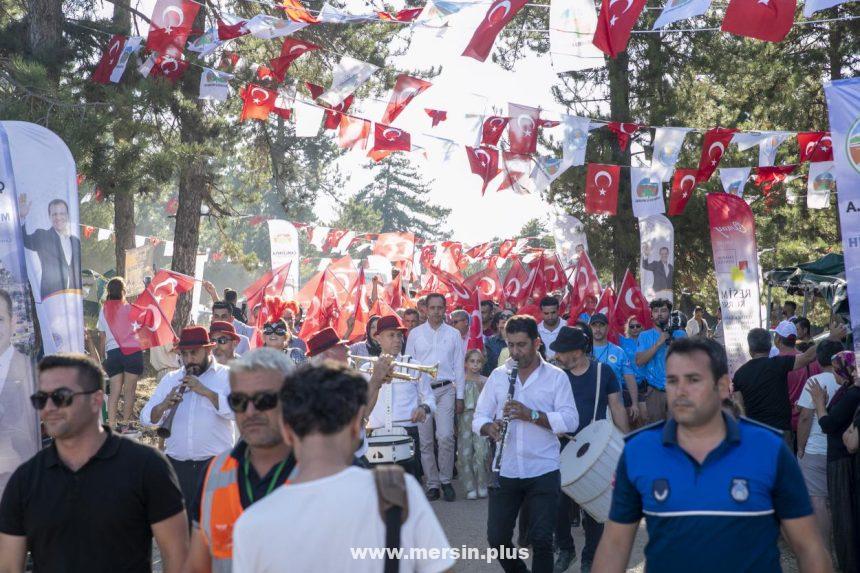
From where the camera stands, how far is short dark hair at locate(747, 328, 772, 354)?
9508 millimetres

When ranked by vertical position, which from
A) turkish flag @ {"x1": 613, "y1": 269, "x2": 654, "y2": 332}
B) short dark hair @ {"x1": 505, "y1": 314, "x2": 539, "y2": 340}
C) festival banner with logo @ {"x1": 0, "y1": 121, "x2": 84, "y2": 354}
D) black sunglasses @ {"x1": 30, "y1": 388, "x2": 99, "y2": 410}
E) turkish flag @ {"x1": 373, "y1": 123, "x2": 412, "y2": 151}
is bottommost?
black sunglasses @ {"x1": 30, "y1": 388, "x2": 99, "y2": 410}

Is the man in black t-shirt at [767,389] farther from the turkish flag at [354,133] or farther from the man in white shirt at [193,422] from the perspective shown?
the turkish flag at [354,133]

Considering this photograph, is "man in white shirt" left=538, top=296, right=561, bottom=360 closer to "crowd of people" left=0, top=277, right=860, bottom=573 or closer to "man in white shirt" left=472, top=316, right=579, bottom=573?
"crowd of people" left=0, top=277, right=860, bottom=573

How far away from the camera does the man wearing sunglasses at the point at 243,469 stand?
3.68 metres

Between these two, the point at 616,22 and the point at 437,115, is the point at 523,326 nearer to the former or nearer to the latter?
the point at 616,22

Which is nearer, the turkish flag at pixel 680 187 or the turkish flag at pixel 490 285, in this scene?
the turkish flag at pixel 680 187

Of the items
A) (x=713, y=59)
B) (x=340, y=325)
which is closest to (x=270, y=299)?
(x=340, y=325)

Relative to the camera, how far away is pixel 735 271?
43.3 ft

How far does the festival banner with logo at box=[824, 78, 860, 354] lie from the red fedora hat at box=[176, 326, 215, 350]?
443 cm

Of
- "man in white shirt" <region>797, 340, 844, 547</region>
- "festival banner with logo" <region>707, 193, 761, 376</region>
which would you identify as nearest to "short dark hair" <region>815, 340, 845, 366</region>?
"man in white shirt" <region>797, 340, 844, 547</region>

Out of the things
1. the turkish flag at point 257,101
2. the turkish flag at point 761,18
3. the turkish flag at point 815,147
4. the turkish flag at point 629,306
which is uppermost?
the turkish flag at point 257,101

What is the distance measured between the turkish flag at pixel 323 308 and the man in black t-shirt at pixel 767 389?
Answer: 7601 millimetres

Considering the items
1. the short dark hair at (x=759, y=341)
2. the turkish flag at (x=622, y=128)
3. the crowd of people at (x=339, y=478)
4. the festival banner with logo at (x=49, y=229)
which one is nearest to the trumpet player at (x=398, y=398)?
the crowd of people at (x=339, y=478)

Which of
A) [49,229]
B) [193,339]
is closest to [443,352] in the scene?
[193,339]
